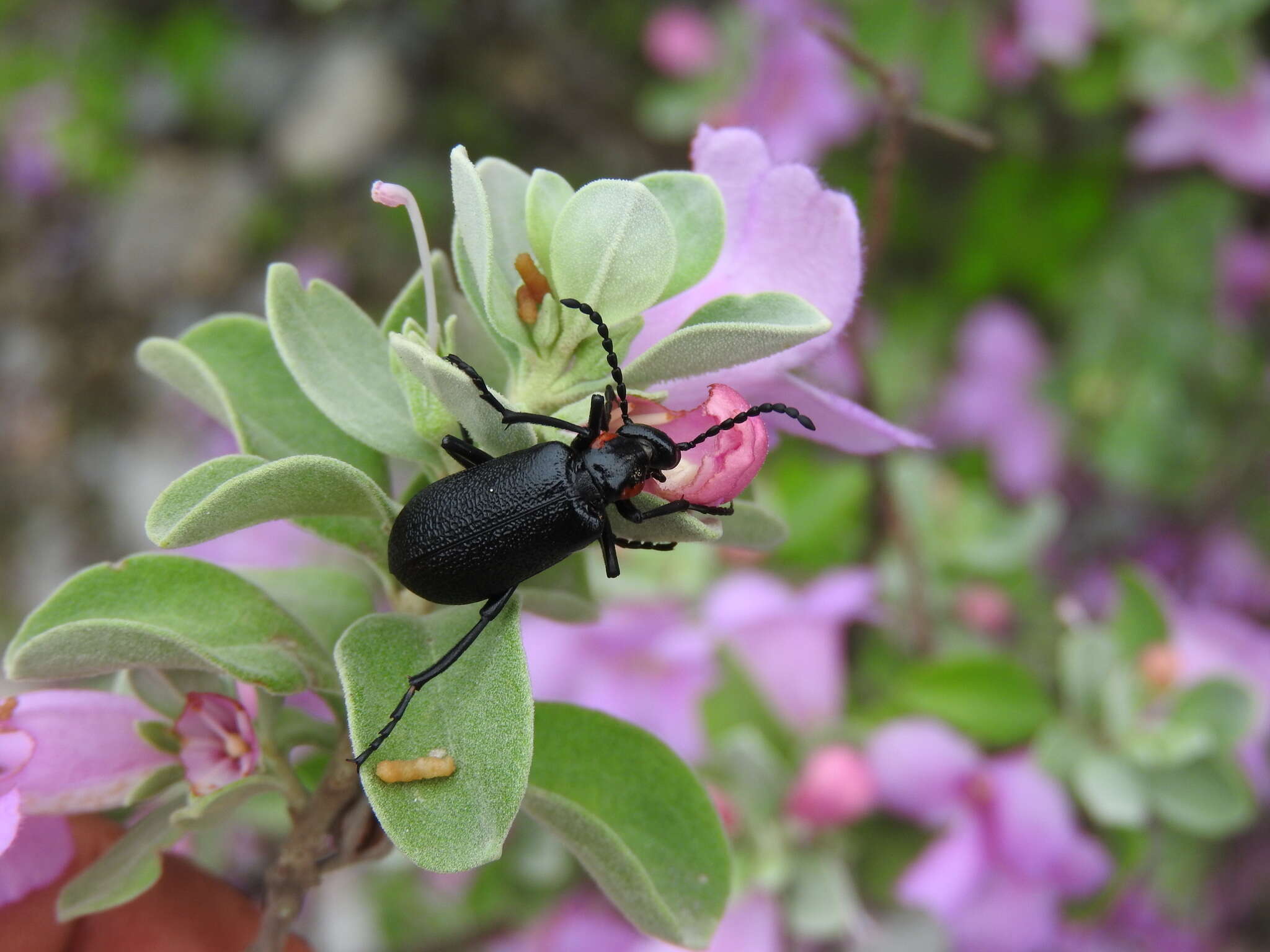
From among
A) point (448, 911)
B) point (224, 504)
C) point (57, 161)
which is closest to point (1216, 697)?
point (224, 504)

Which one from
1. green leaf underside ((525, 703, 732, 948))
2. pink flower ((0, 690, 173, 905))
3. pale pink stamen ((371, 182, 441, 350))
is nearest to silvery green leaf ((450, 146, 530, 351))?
pale pink stamen ((371, 182, 441, 350))

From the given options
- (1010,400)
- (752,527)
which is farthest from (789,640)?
(1010,400)

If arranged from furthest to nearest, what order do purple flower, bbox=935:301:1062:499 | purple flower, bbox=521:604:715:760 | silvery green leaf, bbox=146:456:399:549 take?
purple flower, bbox=935:301:1062:499, purple flower, bbox=521:604:715:760, silvery green leaf, bbox=146:456:399:549

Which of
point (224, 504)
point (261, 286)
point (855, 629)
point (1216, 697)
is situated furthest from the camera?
point (261, 286)

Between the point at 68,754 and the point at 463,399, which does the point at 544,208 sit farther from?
the point at 68,754

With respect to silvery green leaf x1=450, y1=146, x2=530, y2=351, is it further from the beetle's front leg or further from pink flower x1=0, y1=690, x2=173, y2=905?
pink flower x1=0, y1=690, x2=173, y2=905

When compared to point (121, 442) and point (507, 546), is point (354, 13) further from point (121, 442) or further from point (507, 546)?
point (507, 546)

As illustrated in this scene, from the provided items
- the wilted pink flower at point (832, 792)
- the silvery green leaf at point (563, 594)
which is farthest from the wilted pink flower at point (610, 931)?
the silvery green leaf at point (563, 594)
